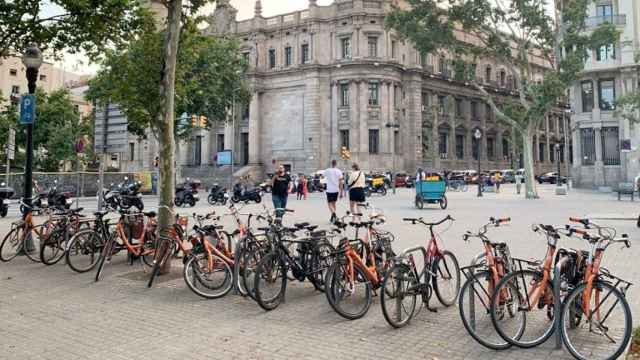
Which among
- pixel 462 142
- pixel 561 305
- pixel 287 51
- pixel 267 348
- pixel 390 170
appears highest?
pixel 287 51

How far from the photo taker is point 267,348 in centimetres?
488

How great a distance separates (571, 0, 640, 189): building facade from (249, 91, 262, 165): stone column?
107ft

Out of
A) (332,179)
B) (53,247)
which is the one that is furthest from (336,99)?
(53,247)

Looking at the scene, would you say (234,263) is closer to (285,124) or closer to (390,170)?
(390,170)

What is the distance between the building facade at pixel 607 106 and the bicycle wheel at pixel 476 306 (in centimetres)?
3757

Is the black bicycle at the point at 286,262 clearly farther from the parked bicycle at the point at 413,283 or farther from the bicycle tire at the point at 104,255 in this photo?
the bicycle tire at the point at 104,255

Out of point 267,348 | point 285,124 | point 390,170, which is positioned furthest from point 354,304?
point 285,124

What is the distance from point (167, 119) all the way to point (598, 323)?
6.63 metres

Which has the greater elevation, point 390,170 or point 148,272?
point 390,170

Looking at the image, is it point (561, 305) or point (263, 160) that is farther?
point (263, 160)

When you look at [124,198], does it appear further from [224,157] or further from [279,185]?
[224,157]

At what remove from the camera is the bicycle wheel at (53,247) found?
30.8 ft

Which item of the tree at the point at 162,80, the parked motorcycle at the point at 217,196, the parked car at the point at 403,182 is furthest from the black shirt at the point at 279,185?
the parked car at the point at 403,182

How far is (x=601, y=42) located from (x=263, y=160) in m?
37.9
